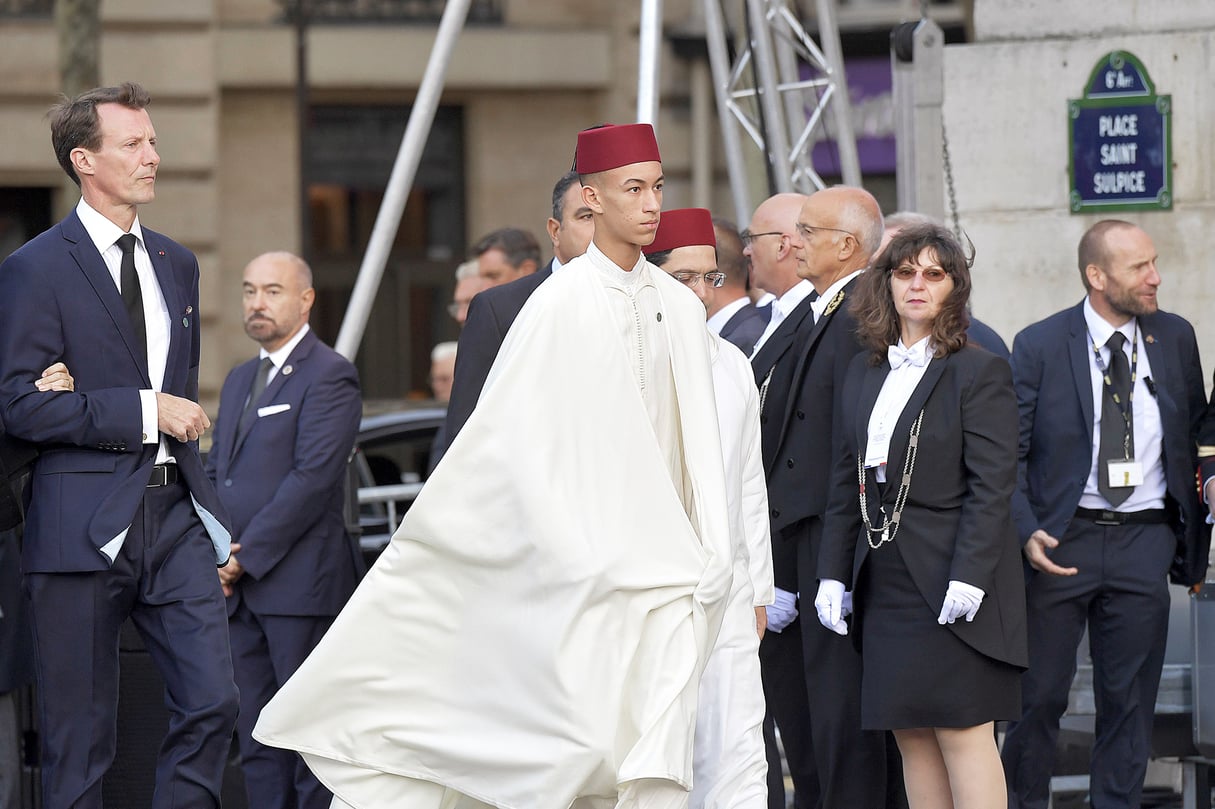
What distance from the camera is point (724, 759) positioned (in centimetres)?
584

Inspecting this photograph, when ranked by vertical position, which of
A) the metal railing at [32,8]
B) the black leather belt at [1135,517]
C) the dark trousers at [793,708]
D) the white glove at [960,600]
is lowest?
the dark trousers at [793,708]

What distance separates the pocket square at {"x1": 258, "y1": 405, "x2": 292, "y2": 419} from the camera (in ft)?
25.2

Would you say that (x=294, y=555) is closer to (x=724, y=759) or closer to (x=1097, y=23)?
(x=724, y=759)

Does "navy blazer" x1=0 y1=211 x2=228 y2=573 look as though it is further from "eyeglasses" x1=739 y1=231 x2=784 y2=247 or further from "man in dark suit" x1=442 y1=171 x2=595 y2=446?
"eyeglasses" x1=739 y1=231 x2=784 y2=247

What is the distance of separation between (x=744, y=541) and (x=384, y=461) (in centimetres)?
359

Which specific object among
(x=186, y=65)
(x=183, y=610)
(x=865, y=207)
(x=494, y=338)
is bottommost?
(x=183, y=610)

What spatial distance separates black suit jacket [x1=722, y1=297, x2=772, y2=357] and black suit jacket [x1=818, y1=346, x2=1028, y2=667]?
1.41 m

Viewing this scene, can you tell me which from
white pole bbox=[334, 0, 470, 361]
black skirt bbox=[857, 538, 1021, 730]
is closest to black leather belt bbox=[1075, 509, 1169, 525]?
black skirt bbox=[857, 538, 1021, 730]

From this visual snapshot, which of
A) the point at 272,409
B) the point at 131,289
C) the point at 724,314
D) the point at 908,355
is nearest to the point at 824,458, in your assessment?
the point at 908,355

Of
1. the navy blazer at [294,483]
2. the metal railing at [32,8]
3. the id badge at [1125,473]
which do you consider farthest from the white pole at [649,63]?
the metal railing at [32,8]

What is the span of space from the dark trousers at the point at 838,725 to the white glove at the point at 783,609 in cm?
18

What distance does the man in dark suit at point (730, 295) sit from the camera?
8.05m

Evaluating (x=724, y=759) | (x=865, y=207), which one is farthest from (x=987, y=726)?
(x=865, y=207)

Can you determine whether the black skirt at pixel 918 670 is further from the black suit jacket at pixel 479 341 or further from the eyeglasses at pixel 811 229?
the black suit jacket at pixel 479 341
